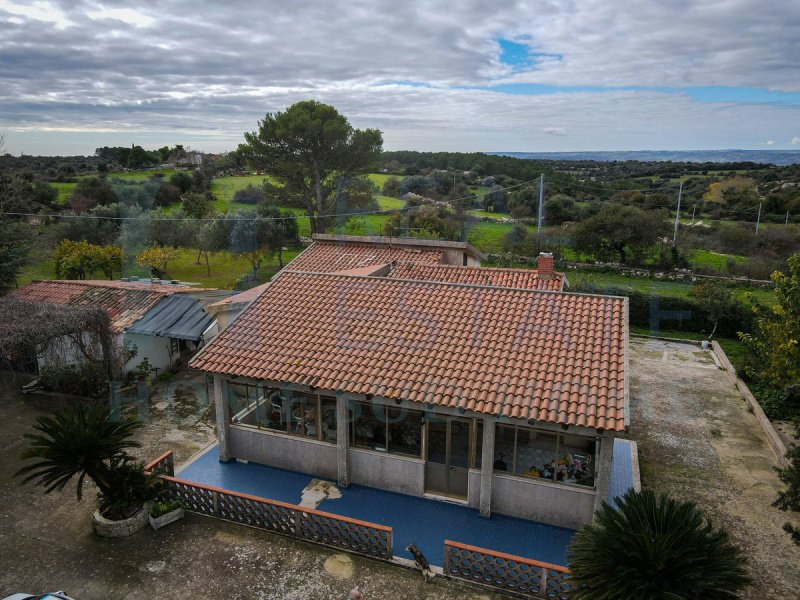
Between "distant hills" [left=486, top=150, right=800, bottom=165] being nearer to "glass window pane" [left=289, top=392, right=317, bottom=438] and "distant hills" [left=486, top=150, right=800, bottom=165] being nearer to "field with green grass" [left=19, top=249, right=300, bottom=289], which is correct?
"field with green grass" [left=19, top=249, right=300, bottom=289]

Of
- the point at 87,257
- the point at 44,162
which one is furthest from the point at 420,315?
the point at 44,162

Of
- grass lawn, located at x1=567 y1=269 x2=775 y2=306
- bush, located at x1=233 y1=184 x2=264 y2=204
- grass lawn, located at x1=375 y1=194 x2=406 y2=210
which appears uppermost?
bush, located at x1=233 y1=184 x2=264 y2=204

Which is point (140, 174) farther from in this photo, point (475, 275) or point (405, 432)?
point (405, 432)

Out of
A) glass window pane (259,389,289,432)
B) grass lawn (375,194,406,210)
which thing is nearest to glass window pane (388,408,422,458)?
glass window pane (259,389,289,432)

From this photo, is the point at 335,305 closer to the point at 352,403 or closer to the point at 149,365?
the point at 352,403

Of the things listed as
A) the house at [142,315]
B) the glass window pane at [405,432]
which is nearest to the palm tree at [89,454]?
the glass window pane at [405,432]

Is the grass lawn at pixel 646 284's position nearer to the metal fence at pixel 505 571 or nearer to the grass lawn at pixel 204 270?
the grass lawn at pixel 204 270
